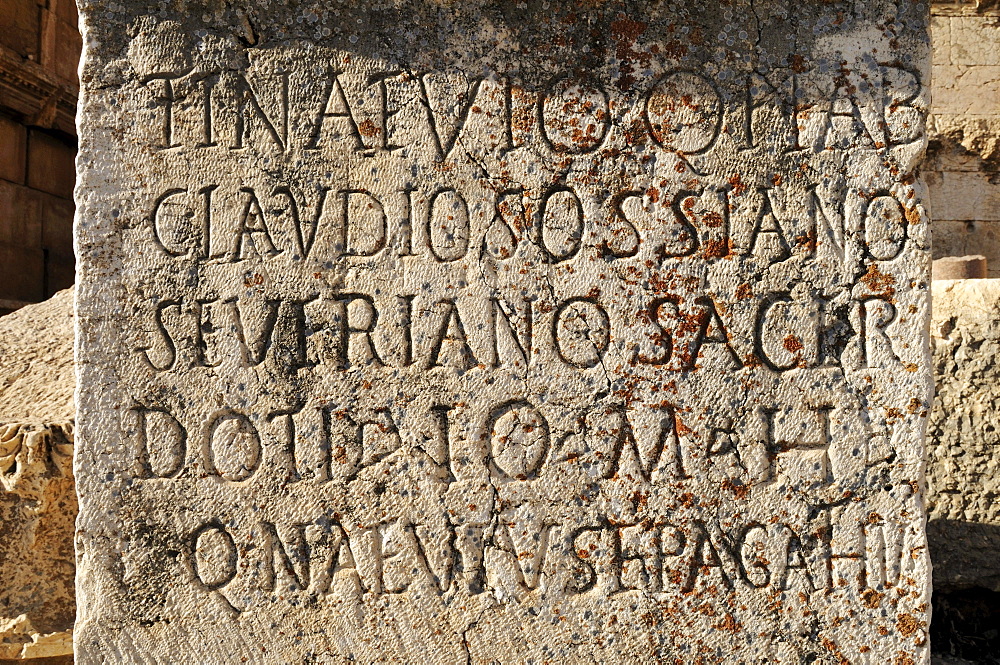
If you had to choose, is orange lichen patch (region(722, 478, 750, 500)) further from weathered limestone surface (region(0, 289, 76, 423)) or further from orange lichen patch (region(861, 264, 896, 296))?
weathered limestone surface (region(0, 289, 76, 423))

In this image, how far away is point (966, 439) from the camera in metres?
3.30

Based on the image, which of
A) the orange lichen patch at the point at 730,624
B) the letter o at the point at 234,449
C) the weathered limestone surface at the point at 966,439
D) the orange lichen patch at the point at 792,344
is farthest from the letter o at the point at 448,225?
the weathered limestone surface at the point at 966,439

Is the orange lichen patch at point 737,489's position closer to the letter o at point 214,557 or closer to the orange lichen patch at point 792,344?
the orange lichen patch at point 792,344

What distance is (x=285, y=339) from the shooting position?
92.4 inches

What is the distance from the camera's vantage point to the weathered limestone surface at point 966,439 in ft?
10.7

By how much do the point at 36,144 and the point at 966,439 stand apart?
8.07m

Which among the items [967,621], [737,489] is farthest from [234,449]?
[967,621]

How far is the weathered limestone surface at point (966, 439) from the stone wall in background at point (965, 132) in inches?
146

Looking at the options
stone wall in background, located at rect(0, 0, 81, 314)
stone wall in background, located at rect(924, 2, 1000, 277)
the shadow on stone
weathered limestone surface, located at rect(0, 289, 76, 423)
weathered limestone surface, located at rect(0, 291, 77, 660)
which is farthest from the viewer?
stone wall in background, located at rect(0, 0, 81, 314)

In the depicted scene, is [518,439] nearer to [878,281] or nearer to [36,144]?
[878,281]

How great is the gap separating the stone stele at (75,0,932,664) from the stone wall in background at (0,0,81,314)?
5470mm

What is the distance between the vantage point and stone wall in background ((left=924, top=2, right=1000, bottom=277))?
21.0 ft

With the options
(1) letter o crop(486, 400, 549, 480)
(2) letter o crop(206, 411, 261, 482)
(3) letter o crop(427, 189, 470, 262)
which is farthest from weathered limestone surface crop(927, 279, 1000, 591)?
(2) letter o crop(206, 411, 261, 482)

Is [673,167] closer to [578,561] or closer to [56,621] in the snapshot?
[578,561]
